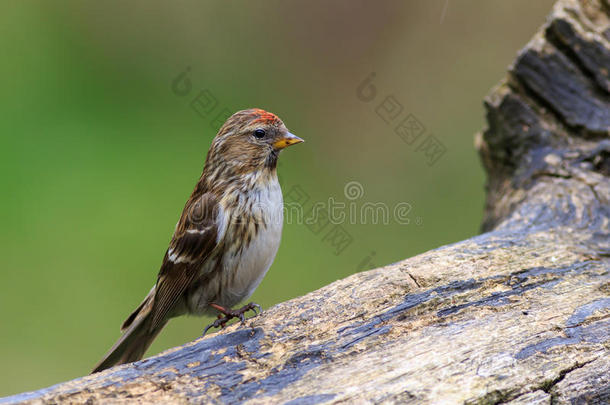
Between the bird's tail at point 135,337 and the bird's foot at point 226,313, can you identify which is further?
the bird's tail at point 135,337

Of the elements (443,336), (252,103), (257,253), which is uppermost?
(252,103)

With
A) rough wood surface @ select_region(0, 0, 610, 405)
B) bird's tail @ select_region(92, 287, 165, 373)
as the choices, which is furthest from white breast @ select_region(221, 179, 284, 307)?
rough wood surface @ select_region(0, 0, 610, 405)

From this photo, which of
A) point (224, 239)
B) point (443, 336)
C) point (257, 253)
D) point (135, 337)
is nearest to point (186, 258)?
point (224, 239)

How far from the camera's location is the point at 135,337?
3.35 m

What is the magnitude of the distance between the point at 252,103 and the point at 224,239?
365 centimetres

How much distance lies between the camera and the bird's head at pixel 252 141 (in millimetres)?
3545

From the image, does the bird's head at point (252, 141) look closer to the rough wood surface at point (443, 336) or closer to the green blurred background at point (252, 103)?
the rough wood surface at point (443, 336)

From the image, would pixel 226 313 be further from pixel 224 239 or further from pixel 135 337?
pixel 135 337

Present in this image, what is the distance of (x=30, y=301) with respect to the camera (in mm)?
5398

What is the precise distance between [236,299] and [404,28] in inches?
180

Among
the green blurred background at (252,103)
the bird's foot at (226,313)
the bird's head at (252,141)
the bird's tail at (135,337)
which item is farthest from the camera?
the green blurred background at (252,103)

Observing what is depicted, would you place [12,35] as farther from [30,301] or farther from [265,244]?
[265,244]

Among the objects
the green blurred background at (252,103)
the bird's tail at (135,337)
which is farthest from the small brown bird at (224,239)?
the green blurred background at (252,103)

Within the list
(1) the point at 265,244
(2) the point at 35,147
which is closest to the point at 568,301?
(1) the point at 265,244
